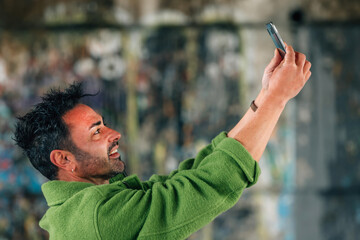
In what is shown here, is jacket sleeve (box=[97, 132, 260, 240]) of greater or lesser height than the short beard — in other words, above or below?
below

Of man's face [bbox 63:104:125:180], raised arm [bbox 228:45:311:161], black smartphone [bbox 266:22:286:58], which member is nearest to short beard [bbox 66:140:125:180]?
man's face [bbox 63:104:125:180]

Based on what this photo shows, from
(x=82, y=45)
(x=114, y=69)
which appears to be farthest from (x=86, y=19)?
(x=114, y=69)

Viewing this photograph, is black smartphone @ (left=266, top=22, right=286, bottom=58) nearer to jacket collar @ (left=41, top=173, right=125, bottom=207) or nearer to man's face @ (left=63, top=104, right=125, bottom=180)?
man's face @ (left=63, top=104, right=125, bottom=180)

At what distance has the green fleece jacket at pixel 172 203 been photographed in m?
1.36

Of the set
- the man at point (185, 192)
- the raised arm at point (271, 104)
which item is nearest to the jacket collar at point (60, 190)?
the man at point (185, 192)

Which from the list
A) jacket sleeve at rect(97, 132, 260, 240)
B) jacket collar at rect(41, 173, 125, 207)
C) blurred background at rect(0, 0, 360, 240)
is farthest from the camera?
blurred background at rect(0, 0, 360, 240)

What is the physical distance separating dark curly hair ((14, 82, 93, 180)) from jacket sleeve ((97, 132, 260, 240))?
1.01 feet

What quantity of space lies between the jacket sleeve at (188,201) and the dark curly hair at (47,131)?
309 mm

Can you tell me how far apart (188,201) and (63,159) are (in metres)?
0.47

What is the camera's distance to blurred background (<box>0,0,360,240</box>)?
477cm

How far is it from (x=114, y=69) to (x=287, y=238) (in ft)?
7.44

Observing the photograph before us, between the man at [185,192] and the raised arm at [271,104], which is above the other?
the raised arm at [271,104]

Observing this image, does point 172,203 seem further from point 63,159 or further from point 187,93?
point 187,93

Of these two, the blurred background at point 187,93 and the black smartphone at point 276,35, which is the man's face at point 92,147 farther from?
the blurred background at point 187,93
